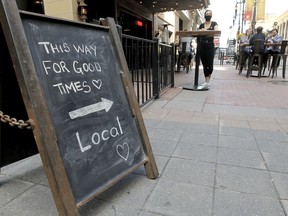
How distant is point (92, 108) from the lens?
1.99m

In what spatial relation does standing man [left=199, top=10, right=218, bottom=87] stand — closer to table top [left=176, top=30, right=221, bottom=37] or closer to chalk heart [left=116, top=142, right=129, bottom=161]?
table top [left=176, top=30, right=221, bottom=37]

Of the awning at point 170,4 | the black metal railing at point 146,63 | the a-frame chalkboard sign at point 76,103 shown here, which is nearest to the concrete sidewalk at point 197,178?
the a-frame chalkboard sign at point 76,103

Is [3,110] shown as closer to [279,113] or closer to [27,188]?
[27,188]

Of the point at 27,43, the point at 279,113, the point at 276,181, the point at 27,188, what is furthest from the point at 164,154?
the point at 279,113

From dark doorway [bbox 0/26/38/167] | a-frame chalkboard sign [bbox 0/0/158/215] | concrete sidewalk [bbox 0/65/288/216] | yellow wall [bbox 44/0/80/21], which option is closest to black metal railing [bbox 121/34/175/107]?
concrete sidewalk [bbox 0/65/288/216]

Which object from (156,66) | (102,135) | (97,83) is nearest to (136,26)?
(156,66)

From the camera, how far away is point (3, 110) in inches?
79.4

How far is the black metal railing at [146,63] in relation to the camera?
430cm

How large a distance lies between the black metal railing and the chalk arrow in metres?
1.86

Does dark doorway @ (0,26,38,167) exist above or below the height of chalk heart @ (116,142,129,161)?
above

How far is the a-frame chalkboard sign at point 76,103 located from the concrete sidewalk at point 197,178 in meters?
0.22

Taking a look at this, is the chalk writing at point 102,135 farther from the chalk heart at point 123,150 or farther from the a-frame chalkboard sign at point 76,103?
the chalk heart at point 123,150

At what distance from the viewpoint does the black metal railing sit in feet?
14.1

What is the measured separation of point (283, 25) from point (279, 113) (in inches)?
1642
